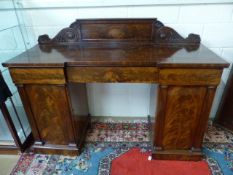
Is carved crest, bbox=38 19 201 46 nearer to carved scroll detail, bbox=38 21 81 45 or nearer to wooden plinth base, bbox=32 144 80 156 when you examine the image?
carved scroll detail, bbox=38 21 81 45

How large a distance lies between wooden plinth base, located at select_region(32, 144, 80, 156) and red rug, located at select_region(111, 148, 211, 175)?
334mm

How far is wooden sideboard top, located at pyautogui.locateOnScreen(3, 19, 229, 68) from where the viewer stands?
122 cm

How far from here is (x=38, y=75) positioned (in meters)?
1.20

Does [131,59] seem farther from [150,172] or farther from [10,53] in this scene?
[10,53]

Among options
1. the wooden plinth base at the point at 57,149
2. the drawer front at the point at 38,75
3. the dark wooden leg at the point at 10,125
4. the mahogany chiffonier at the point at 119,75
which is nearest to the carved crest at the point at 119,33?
the mahogany chiffonier at the point at 119,75

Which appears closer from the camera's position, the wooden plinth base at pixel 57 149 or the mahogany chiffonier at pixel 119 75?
the mahogany chiffonier at pixel 119 75

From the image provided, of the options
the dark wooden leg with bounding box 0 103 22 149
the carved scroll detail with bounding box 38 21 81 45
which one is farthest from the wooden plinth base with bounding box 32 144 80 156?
the carved scroll detail with bounding box 38 21 81 45

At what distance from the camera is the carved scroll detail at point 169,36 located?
56.2 inches

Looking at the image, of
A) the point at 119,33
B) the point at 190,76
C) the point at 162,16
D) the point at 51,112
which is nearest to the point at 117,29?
the point at 119,33

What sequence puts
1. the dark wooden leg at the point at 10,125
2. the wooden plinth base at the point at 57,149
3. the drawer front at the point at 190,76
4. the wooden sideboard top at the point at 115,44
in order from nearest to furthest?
the drawer front at the point at 190,76 < the wooden sideboard top at the point at 115,44 < the dark wooden leg at the point at 10,125 < the wooden plinth base at the point at 57,149

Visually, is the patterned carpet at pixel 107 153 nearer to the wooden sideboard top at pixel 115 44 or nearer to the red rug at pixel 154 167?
the red rug at pixel 154 167

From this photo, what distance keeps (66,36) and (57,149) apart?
3.01ft

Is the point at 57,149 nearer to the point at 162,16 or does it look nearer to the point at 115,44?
the point at 115,44

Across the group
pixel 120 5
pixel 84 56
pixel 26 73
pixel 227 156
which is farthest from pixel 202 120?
pixel 26 73
